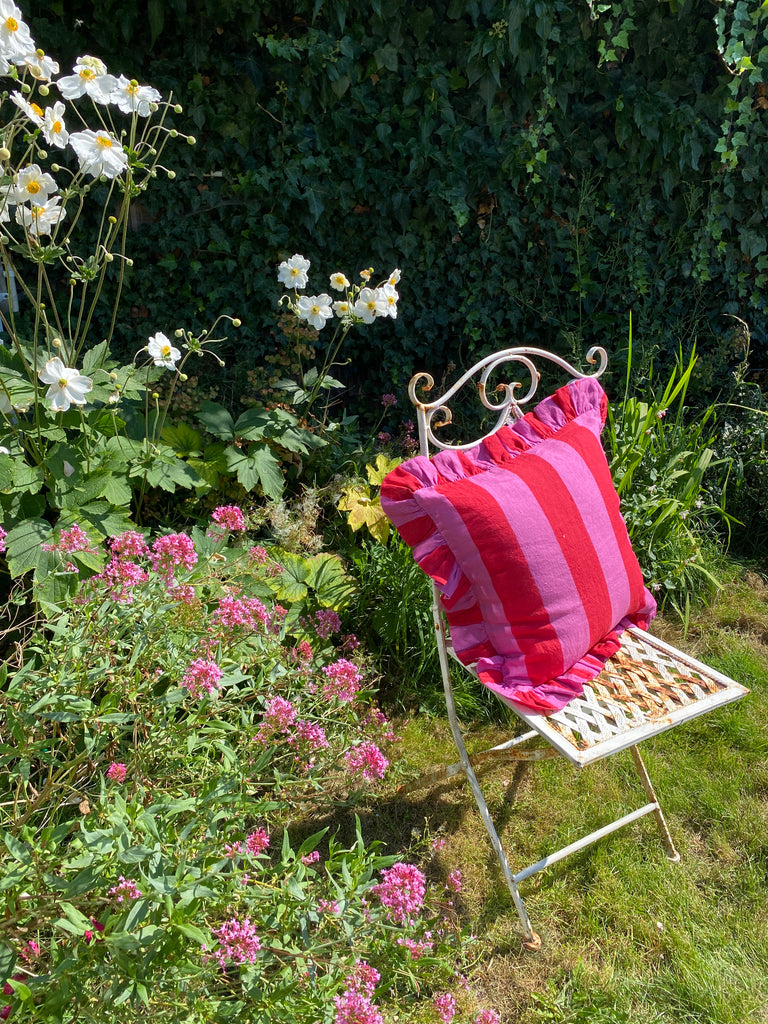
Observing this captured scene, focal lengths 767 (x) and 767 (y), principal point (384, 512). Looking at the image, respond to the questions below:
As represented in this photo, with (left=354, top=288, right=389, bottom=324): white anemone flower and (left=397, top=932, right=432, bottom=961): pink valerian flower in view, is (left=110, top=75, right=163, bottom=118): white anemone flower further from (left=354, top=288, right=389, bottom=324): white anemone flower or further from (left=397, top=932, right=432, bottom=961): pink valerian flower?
(left=397, top=932, right=432, bottom=961): pink valerian flower

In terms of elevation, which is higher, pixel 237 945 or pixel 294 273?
pixel 294 273

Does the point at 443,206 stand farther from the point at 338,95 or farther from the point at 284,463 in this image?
the point at 284,463

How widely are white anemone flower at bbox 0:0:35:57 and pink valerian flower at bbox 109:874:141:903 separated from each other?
1.56 m

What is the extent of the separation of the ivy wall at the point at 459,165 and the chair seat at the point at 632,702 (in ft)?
5.83

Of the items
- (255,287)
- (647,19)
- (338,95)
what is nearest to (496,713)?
(255,287)

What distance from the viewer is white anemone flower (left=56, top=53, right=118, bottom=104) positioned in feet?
5.74

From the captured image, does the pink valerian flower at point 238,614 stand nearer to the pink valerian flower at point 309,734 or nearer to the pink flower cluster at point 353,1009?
the pink valerian flower at point 309,734

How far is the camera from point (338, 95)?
3289mm

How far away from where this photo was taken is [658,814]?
7.27 ft

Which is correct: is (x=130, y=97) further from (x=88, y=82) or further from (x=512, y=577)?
(x=512, y=577)

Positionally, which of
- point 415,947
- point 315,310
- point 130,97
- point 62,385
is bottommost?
point 415,947

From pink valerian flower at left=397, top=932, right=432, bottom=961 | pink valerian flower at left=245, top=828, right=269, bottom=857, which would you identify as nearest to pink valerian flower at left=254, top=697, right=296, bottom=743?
pink valerian flower at left=245, top=828, right=269, bottom=857

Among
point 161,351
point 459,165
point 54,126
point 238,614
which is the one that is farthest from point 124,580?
point 459,165

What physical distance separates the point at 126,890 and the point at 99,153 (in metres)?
1.54
